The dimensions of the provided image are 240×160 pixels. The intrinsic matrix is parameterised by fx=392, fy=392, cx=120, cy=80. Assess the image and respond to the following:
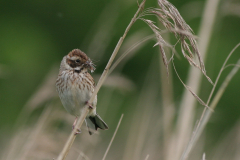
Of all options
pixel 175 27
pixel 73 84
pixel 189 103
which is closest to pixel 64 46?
pixel 73 84

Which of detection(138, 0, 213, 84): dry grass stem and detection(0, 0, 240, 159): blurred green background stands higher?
Answer: detection(0, 0, 240, 159): blurred green background

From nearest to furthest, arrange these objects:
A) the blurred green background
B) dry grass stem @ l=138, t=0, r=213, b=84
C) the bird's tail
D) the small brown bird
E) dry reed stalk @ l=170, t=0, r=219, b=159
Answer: dry grass stem @ l=138, t=0, r=213, b=84 → dry reed stalk @ l=170, t=0, r=219, b=159 → the small brown bird → the bird's tail → the blurred green background

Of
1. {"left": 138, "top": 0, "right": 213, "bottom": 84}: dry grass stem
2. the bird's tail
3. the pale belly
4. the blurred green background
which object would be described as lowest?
the bird's tail

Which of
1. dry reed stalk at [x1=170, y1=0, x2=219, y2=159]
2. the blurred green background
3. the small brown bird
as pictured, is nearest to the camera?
dry reed stalk at [x1=170, y1=0, x2=219, y2=159]

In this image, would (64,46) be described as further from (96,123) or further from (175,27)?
(175,27)

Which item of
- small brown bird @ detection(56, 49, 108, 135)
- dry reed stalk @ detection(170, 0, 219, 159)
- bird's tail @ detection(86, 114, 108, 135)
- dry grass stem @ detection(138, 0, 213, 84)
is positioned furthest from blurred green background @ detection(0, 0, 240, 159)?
dry grass stem @ detection(138, 0, 213, 84)

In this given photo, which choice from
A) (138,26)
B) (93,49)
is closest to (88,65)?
(93,49)

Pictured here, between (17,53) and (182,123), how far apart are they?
8871mm

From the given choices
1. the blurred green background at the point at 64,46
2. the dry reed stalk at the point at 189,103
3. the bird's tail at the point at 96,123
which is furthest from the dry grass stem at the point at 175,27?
the blurred green background at the point at 64,46

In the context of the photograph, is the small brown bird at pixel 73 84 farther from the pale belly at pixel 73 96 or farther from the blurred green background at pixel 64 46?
the blurred green background at pixel 64 46

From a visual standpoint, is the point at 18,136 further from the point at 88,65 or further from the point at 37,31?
the point at 37,31

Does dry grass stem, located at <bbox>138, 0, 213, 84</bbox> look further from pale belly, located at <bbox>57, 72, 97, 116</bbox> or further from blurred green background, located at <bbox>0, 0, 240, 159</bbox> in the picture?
blurred green background, located at <bbox>0, 0, 240, 159</bbox>

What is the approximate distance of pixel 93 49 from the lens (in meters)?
3.34

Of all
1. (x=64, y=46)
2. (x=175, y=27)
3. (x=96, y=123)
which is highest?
(x=64, y=46)
